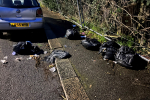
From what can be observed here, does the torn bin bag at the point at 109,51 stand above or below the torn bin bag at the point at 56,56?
above

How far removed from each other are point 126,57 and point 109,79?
2.46ft

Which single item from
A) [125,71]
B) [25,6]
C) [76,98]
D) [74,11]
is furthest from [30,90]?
[74,11]

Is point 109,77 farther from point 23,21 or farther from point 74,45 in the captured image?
point 23,21

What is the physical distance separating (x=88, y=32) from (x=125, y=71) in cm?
296

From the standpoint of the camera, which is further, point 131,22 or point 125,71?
point 131,22

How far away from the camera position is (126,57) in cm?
331

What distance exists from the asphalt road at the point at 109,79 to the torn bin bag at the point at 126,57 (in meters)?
0.13

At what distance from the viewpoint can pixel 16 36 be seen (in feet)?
18.7

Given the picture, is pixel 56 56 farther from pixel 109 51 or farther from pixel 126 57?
pixel 126 57

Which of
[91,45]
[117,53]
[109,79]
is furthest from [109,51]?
[109,79]

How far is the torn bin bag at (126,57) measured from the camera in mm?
3203

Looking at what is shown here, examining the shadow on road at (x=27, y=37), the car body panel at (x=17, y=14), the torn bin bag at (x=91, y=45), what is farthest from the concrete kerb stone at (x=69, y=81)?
the car body panel at (x=17, y=14)

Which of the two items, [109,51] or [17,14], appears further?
[17,14]

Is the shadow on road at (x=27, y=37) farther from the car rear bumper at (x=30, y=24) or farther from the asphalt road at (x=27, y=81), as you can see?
the asphalt road at (x=27, y=81)
